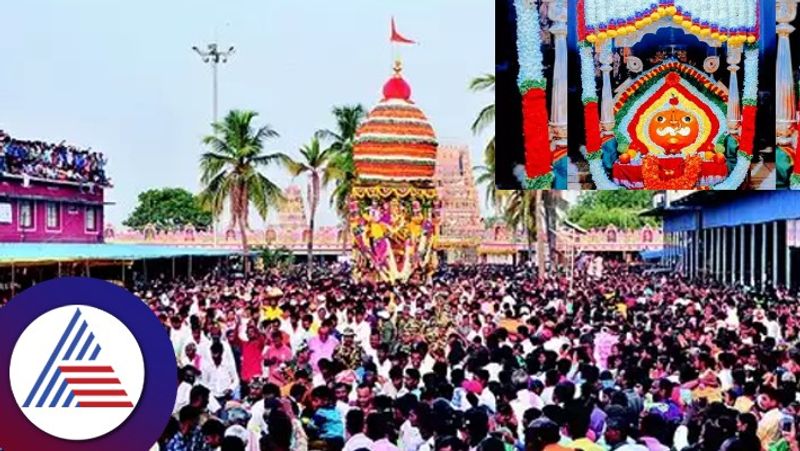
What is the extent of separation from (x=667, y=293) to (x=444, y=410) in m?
14.3

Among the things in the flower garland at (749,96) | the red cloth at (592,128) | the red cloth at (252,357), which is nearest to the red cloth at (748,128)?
the flower garland at (749,96)

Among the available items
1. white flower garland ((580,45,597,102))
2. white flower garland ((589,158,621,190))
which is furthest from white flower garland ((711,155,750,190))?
white flower garland ((580,45,597,102))

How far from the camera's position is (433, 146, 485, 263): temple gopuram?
5062 cm

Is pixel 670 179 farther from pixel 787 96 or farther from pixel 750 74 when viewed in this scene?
pixel 787 96

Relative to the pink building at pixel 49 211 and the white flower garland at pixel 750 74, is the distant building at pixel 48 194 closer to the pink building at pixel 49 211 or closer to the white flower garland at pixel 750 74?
the pink building at pixel 49 211

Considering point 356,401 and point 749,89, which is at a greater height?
point 749,89

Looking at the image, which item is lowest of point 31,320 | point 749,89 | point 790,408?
point 790,408

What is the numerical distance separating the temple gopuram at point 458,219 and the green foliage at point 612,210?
17228 millimetres

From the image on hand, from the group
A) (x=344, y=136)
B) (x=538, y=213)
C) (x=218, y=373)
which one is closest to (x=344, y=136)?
(x=344, y=136)

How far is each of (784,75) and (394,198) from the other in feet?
28.8

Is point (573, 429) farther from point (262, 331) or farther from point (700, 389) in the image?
point (262, 331)

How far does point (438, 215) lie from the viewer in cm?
2622

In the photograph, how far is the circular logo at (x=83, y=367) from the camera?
2959 millimetres

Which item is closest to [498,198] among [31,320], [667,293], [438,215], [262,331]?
[438,215]
